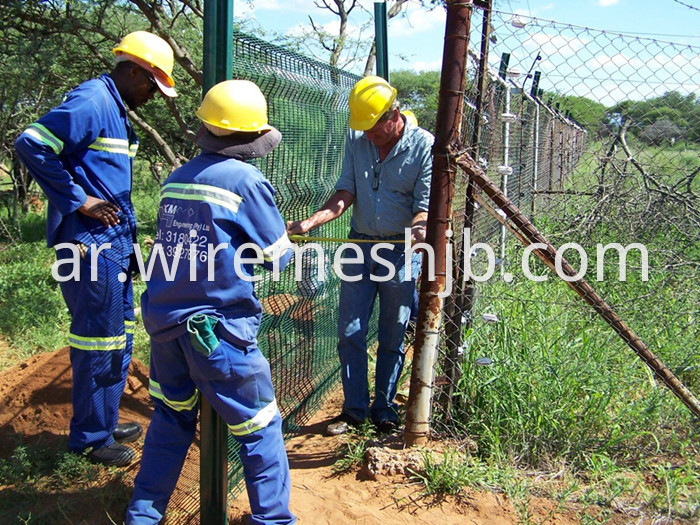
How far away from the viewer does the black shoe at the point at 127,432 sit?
3674 millimetres

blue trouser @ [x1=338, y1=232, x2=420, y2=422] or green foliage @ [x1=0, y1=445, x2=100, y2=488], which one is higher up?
blue trouser @ [x1=338, y1=232, x2=420, y2=422]

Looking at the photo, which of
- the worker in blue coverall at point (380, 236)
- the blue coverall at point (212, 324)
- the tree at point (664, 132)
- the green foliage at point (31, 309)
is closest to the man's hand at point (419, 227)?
the worker in blue coverall at point (380, 236)

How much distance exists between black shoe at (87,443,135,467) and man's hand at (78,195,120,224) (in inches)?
47.0

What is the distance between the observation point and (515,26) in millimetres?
3289

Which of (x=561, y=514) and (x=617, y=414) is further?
(x=617, y=414)

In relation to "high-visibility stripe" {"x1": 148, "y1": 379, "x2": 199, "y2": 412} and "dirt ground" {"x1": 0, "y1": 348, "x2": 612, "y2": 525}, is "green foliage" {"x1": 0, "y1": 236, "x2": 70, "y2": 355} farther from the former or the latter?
"high-visibility stripe" {"x1": 148, "y1": 379, "x2": 199, "y2": 412}

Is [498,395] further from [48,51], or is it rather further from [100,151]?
[48,51]

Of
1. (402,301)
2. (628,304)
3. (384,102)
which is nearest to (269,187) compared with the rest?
(384,102)

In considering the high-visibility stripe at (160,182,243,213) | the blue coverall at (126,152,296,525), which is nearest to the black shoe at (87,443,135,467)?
the blue coverall at (126,152,296,525)

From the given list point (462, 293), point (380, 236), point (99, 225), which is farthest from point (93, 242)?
point (462, 293)

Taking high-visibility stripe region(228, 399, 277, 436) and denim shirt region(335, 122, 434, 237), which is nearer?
high-visibility stripe region(228, 399, 277, 436)

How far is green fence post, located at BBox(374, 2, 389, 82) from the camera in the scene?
180 inches

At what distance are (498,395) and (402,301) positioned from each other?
2.49ft

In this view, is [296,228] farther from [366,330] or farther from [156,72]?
[156,72]
